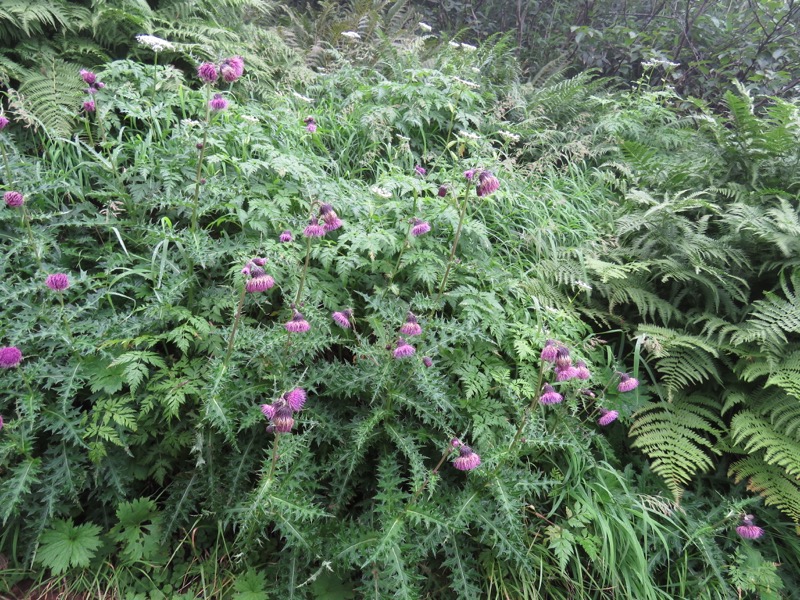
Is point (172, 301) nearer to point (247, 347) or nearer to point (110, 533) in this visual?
point (247, 347)

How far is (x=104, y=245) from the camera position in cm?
223

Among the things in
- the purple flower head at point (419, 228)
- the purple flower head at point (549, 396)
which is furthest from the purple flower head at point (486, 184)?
the purple flower head at point (549, 396)

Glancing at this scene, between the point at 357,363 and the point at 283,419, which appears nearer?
the point at 283,419

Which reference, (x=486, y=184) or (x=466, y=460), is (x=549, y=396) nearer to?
(x=466, y=460)

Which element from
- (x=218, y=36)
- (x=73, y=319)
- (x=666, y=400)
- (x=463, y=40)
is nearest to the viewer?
(x=73, y=319)

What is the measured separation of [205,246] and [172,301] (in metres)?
0.26

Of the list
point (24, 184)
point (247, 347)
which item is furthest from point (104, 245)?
point (247, 347)

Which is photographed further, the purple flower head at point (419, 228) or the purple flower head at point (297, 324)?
the purple flower head at point (419, 228)

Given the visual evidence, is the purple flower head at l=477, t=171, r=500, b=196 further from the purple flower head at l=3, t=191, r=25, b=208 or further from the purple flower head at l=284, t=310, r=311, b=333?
the purple flower head at l=3, t=191, r=25, b=208

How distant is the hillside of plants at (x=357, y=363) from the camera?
1770 millimetres

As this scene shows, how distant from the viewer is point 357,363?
2057 millimetres

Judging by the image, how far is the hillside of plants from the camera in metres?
1.77

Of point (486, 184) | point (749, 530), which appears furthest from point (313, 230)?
point (749, 530)

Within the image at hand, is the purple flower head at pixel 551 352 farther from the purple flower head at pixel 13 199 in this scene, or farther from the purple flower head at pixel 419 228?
the purple flower head at pixel 13 199
